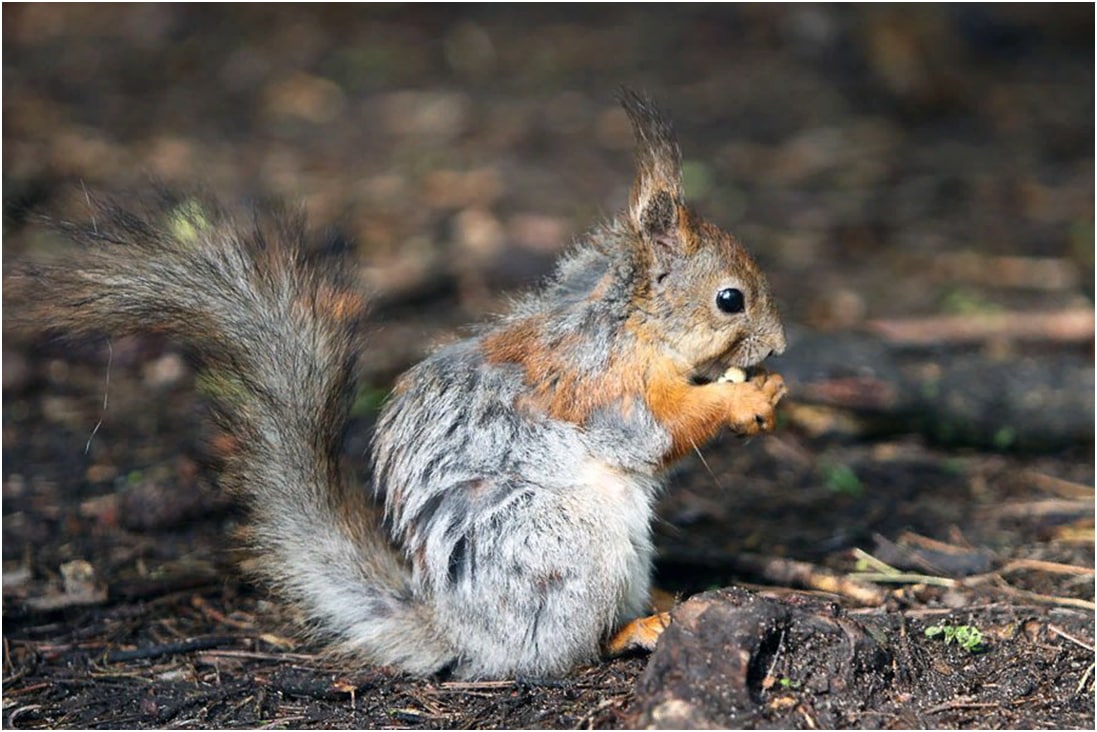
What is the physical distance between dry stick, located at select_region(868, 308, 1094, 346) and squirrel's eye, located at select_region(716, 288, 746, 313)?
2.15 metres

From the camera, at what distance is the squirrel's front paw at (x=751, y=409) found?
3.22 meters

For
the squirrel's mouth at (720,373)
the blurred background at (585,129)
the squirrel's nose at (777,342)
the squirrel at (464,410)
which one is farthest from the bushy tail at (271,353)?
the blurred background at (585,129)

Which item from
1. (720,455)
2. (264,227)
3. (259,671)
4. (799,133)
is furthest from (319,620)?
(799,133)

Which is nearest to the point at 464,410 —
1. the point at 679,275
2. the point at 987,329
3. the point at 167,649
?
the point at 679,275

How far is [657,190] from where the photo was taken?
3.30 m

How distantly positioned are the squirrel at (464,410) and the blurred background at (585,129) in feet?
7.33

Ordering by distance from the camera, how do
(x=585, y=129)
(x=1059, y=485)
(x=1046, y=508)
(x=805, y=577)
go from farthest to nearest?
(x=585, y=129) → (x=1059, y=485) → (x=1046, y=508) → (x=805, y=577)

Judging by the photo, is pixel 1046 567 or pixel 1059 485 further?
pixel 1059 485

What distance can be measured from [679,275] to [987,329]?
258cm

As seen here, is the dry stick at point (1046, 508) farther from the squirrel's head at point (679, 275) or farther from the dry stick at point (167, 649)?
the dry stick at point (167, 649)

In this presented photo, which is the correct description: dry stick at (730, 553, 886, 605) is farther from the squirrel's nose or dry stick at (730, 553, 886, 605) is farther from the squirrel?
the squirrel's nose

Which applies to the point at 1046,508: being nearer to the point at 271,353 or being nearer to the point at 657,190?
the point at 657,190

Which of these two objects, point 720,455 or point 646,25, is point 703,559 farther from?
point 646,25

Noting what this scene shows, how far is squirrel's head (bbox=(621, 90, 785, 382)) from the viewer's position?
10.8 feet
